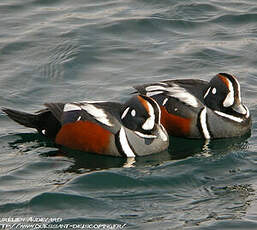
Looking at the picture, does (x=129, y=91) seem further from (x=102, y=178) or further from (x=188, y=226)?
(x=188, y=226)

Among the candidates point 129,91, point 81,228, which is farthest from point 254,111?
point 81,228

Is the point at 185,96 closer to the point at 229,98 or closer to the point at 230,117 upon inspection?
the point at 229,98

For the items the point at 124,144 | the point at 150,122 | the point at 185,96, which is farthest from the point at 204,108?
the point at 124,144

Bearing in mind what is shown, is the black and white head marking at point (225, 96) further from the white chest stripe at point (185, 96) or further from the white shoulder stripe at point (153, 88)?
the white shoulder stripe at point (153, 88)

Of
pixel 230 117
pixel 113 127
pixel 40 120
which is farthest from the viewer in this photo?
pixel 230 117

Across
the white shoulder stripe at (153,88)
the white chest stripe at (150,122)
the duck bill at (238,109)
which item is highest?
the white shoulder stripe at (153,88)

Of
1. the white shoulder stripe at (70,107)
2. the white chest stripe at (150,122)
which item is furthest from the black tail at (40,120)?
the white chest stripe at (150,122)

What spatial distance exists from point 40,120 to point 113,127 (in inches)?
52.7

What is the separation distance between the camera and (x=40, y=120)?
13.0m

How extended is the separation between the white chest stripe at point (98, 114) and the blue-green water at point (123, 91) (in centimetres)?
56

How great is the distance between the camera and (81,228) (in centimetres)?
1000

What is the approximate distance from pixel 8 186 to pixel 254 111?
476 centimetres

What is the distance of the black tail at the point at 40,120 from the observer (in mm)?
12859

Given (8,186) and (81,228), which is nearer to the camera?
(81,228)
